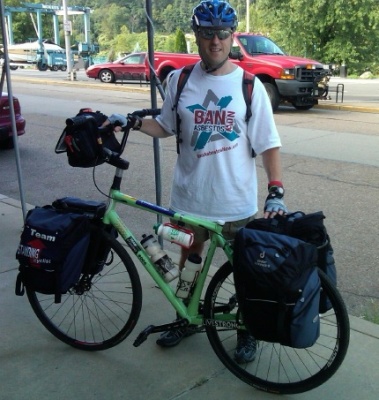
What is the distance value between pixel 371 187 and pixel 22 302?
5.01 metres

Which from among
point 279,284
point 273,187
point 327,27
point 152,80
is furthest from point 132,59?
point 279,284

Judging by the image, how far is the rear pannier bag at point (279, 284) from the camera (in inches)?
94.0

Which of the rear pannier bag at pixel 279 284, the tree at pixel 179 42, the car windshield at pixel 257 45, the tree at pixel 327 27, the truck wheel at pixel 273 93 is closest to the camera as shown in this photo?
the rear pannier bag at pixel 279 284

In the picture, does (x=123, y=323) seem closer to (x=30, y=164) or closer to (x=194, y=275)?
(x=194, y=275)

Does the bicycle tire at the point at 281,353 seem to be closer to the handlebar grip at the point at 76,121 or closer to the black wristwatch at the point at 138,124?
the black wristwatch at the point at 138,124

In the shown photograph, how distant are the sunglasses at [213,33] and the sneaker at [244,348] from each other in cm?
157

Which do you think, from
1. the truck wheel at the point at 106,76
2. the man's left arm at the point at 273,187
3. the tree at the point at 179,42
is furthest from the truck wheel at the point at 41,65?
the man's left arm at the point at 273,187

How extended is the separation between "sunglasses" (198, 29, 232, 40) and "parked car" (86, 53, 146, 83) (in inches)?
885

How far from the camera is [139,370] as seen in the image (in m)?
3.05

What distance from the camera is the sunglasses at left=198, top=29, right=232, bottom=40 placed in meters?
2.73

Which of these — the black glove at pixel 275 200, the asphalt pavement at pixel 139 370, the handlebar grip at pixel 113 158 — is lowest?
the asphalt pavement at pixel 139 370

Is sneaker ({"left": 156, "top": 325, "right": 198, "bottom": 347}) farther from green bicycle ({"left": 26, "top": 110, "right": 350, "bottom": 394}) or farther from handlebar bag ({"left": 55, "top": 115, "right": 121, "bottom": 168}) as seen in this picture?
handlebar bag ({"left": 55, "top": 115, "right": 121, "bottom": 168})

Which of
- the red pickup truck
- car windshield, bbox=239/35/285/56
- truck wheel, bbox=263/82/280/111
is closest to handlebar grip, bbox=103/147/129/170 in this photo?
the red pickup truck

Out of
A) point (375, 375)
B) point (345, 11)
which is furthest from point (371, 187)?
point (345, 11)
